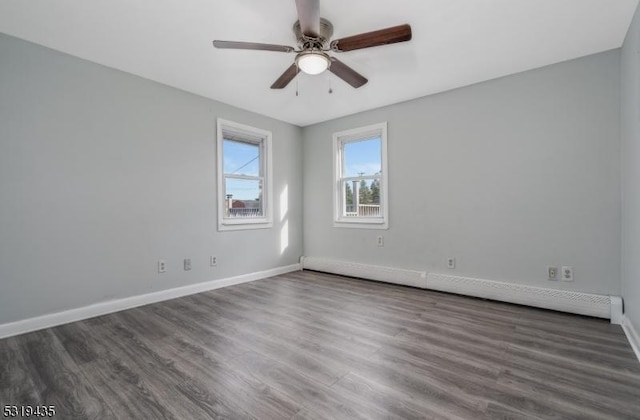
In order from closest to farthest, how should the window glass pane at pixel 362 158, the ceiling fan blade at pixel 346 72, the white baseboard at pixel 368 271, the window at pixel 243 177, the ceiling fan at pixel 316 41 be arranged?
the ceiling fan at pixel 316 41, the ceiling fan blade at pixel 346 72, the white baseboard at pixel 368 271, the window at pixel 243 177, the window glass pane at pixel 362 158

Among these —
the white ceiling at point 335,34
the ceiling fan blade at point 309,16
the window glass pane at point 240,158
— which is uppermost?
the white ceiling at point 335,34

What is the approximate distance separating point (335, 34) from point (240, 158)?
7.56ft

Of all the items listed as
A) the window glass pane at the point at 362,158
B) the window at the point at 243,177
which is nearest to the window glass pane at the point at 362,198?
the window glass pane at the point at 362,158

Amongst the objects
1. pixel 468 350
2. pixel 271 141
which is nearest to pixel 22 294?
pixel 271 141

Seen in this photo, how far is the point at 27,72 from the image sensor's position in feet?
7.77

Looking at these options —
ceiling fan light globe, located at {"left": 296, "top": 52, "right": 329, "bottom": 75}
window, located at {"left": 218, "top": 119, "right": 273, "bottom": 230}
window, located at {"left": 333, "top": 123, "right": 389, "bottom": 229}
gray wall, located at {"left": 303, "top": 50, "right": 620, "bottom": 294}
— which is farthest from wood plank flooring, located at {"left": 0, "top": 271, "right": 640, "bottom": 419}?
ceiling fan light globe, located at {"left": 296, "top": 52, "right": 329, "bottom": 75}

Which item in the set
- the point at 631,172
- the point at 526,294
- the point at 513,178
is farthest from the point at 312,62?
the point at 526,294

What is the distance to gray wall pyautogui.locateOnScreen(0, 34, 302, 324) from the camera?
91.3 inches

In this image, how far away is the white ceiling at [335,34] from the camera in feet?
6.59

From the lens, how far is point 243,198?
4.11 metres

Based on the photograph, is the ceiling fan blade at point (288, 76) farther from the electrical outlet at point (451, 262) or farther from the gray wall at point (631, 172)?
the electrical outlet at point (451, 262)

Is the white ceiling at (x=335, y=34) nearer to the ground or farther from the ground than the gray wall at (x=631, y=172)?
farther from the ground

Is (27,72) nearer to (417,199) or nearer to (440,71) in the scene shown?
(440,71)

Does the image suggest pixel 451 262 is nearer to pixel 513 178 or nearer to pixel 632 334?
pixel 513 178
